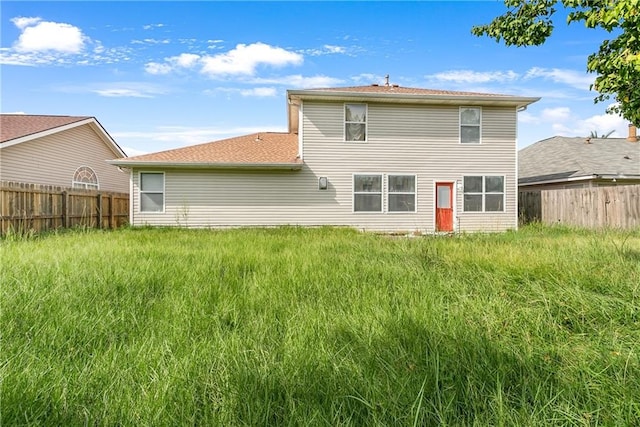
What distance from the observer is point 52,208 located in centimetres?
989

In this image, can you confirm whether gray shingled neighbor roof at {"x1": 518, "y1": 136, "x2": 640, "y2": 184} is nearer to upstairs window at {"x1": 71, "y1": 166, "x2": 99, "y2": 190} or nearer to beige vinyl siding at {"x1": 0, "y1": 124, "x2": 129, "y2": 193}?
beige vinyl siding at {"x1": 0, "y1": 124, "x2": 129, "y2": 193}

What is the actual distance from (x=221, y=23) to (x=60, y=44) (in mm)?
4508

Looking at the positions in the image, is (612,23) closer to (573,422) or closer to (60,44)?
(573,422)

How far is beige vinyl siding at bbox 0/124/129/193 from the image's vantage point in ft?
43.1

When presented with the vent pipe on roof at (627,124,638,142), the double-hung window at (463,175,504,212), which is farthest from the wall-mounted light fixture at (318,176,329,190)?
the vent pipe on roof at (627,124,638,142)

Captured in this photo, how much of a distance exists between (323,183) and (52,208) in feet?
29.2

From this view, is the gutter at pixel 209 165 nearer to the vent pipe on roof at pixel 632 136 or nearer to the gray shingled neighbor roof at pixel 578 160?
the gray shingled neighbor roof at pixel 578 160

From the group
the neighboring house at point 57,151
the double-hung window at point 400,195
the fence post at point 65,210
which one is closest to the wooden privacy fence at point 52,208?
→ the fence post at point 65,210

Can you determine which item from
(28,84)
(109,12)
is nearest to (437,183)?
(109,12)

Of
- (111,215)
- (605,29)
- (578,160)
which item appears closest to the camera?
(605,29)

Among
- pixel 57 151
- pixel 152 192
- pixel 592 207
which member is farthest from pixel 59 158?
pixel 592 207

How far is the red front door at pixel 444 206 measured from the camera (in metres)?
13.5

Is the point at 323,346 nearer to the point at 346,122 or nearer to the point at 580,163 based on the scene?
the point at 346,122

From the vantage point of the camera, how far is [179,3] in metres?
8.72
